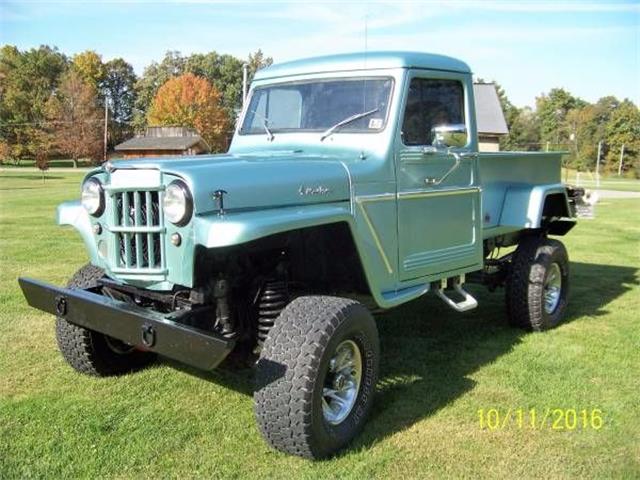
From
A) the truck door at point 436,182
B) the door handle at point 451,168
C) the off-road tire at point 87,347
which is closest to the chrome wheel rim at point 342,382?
the truck door at point 436,182

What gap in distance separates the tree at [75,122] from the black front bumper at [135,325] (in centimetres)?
5359

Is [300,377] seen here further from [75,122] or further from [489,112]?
[75,122]

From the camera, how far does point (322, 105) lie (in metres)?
4.59

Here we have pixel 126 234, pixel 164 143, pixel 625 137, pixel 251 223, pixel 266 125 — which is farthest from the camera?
pixel 625 137

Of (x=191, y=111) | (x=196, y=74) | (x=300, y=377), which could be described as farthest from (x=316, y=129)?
(x=196, y=74)

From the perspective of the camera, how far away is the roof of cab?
4.43 meters

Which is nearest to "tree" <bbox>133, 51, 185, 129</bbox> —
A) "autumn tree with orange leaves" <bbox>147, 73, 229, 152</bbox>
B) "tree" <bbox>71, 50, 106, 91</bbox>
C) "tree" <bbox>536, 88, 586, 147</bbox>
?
"tree" <bbox>71, 50, 106, 91</bbox>

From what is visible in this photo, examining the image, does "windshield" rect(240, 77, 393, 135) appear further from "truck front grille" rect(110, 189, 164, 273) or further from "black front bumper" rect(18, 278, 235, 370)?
"black front bumper" rect(18, 278, 235, 370)

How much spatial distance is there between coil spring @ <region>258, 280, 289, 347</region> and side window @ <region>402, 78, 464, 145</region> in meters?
1.36

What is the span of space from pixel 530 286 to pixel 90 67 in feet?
239

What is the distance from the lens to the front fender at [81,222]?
12.9 feet

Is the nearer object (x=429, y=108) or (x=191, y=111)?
(x=429, y=108)

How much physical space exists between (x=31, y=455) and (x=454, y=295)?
3902mm

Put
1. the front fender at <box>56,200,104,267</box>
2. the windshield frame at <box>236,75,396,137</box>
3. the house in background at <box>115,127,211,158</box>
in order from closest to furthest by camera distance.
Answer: the front fender at <box>56,200,104,267</box>, the windshield frame at <box>236,75,396,137</box>, the house in background at <box>115,127,211,158</box>
